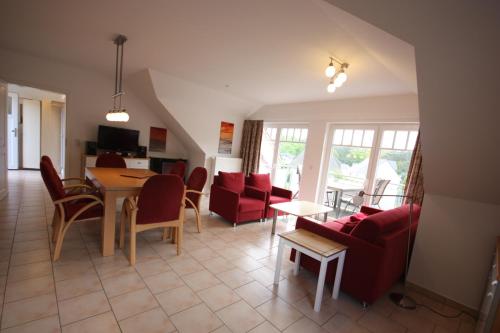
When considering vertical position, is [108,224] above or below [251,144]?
below

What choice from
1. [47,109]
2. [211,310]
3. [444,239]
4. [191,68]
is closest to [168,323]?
[211,310]

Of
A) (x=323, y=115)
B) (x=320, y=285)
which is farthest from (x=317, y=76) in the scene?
(x=320, y=285)

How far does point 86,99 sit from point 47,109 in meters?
2.83

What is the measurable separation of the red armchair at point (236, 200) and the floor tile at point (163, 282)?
1572mm

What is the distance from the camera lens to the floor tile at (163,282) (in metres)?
2.06

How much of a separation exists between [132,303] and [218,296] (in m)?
0.68

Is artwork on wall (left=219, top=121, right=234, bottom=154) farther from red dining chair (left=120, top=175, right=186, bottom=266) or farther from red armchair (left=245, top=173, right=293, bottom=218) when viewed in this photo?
red dining chair (left=120, top=175, right=186, bottom=266)

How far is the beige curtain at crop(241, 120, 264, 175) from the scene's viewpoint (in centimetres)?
620

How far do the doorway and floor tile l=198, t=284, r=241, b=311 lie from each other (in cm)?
640

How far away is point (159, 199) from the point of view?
2383mm

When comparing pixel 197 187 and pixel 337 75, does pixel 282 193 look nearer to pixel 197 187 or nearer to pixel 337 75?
pixel 197 187

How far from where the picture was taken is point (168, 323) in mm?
1681

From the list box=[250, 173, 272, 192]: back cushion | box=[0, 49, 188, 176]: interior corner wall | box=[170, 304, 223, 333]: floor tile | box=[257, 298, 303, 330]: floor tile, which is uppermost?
box=[0, 49, 188, 176]: interior corner wall

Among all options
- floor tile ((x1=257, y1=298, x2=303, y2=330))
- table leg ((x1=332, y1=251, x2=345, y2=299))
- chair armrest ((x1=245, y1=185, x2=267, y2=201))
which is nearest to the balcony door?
chair armrest ((x1=245, y1=185, x2=267, y2=201))
